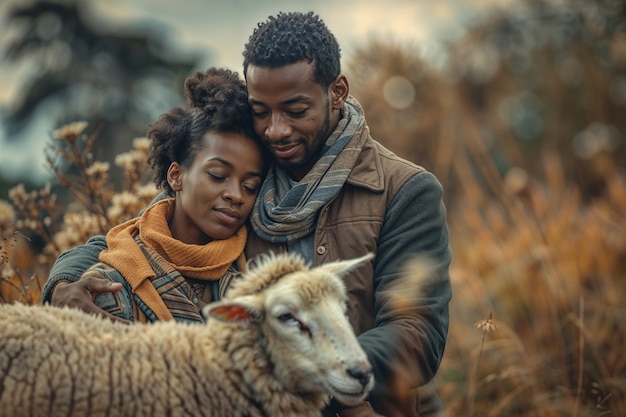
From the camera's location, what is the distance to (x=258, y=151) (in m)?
4.04

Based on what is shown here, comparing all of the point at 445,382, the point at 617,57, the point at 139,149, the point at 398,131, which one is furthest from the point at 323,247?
the point at 617,57

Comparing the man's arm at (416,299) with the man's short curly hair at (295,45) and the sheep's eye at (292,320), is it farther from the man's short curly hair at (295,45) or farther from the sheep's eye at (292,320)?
the man's short curly hair at (295,45)

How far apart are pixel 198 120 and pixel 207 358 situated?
1.42m

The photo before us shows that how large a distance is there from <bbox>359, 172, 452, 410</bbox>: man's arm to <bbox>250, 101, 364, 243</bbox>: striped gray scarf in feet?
1.02

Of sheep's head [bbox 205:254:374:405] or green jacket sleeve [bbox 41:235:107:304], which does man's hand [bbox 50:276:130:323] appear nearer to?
green jacket sleeve [bbox 41:235:107:304]

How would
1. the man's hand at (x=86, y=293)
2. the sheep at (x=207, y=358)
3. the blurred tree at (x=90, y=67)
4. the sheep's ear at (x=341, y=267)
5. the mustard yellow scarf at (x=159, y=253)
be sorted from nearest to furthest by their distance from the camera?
the sheep at (x=207, y=358) → the sheep's ear at (x=341, y=267) → the man's hand at (x=86, y=293) → the mustard yellow scarf at (x=159, y=253) → the blurred tree at (x=90, y=67)

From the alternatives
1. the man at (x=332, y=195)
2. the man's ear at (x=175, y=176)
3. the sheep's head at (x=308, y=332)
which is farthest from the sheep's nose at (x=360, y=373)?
the man's ear at (x=175, y=176)

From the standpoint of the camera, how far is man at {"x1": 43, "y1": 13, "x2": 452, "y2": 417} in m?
3.79

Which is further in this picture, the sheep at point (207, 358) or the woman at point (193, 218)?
the woman at point (193, 218)

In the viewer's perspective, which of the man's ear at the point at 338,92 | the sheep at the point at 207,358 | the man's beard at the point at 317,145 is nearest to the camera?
the sheep at the point at 207,358

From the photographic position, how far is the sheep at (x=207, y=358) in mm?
2863

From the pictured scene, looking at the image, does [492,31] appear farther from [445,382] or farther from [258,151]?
[258,151]

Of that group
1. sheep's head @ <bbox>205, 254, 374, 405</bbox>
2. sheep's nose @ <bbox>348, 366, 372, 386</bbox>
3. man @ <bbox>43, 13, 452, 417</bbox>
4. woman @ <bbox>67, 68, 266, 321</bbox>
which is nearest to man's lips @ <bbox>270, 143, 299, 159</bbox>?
man @ <bbox>43, 13, 452, 417</bbox>

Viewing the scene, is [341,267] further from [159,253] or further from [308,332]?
[159,253]
